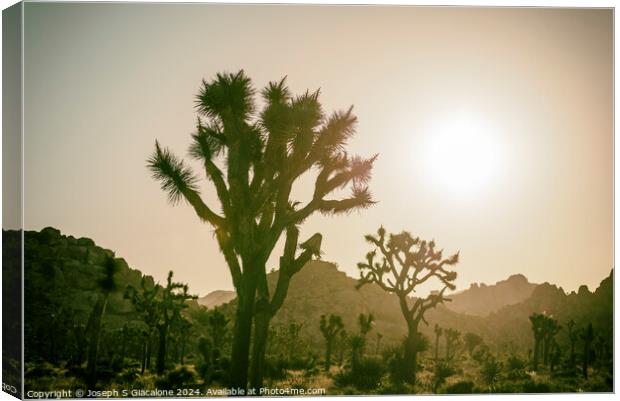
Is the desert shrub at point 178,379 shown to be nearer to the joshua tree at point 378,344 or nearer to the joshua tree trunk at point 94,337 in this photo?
the joshua tree trunk at point 94,337

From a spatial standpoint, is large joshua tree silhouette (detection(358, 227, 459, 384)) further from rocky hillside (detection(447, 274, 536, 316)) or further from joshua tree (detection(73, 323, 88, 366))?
joshua tree (detection(73, 323, 88, 366))

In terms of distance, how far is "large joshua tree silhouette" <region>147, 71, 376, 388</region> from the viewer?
1530 cm

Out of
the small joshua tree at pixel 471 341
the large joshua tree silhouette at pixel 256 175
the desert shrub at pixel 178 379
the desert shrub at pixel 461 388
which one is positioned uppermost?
the large joshua tree silhouette at pixel 256 175

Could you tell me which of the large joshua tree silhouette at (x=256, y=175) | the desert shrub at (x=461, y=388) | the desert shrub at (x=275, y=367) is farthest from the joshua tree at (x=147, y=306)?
the desert shrub at (x=461, y=388)

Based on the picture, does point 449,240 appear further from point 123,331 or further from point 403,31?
point 123,331

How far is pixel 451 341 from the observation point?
16.1 metres

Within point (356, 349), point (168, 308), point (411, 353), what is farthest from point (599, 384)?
point (168, 308)

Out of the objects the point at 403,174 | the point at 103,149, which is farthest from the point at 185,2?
the point at 403,174

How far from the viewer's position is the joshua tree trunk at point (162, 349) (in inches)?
610

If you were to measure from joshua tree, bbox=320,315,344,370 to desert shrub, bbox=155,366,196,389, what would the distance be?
202cm

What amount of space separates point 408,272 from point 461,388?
1932mm

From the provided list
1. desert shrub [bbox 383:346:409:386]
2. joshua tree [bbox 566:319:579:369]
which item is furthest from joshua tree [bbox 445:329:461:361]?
joshua tree [bbox 566:319:579:369]

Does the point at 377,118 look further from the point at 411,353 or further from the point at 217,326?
the point at 217,326

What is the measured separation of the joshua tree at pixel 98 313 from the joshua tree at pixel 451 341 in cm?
507
